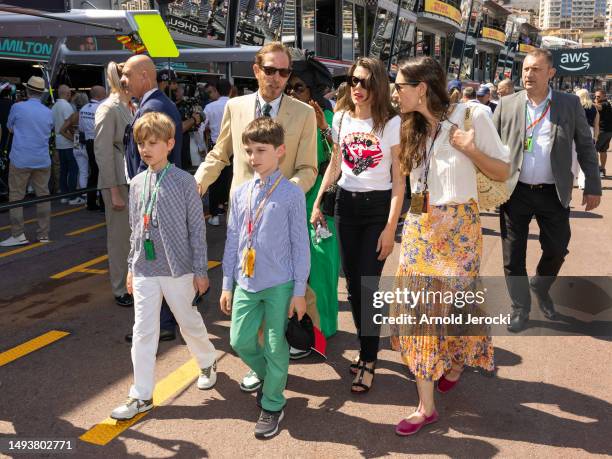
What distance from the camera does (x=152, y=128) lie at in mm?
3131

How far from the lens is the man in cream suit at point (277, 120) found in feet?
11.2

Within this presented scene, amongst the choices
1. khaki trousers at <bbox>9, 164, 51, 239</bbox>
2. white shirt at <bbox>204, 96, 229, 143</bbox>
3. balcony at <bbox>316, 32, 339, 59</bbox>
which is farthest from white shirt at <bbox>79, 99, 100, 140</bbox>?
balcony at <bbox>316, 32, 339, 59</bbox>

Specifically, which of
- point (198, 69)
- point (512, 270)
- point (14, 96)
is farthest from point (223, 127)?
point (198, 69)

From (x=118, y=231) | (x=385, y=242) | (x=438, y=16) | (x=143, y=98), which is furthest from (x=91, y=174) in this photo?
(x=438, y=16)

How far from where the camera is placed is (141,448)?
2.96 meters

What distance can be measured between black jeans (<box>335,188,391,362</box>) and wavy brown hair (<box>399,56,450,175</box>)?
32 centimetres

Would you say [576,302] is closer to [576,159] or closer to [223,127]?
[576,159]

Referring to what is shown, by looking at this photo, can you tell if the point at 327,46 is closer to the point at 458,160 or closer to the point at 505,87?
the point at 505,87

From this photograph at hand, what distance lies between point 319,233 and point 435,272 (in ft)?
3.39

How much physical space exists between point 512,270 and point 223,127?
2.45 m

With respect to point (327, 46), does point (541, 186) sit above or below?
below

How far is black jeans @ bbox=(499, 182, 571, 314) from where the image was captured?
4383 mm

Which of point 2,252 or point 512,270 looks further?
point 2,252

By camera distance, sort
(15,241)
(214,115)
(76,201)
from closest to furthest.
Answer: (15,241) → (214,115) → (76,201)
